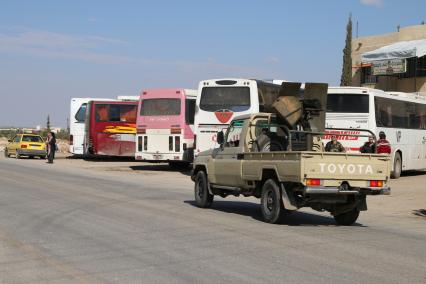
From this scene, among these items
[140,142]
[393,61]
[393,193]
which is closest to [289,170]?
[393,193]

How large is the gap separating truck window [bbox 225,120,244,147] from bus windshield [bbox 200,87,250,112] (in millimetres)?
9446

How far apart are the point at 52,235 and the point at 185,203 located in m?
5.69

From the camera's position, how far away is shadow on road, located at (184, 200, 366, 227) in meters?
12.4

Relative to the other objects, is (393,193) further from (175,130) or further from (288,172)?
(175,130)

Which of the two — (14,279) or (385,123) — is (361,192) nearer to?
(14,279)

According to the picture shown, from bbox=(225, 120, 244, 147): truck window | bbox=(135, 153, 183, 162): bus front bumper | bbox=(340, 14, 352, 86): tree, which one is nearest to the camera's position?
bbox=(225, 120, 244, 147): truck window

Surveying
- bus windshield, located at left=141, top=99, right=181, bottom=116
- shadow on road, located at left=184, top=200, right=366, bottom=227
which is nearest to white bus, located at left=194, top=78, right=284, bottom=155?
bus windshield, located at left=141, top=99, right=181, bottom=116

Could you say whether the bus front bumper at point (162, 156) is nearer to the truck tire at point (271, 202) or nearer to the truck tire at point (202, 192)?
the truck tire at point (202, 192)

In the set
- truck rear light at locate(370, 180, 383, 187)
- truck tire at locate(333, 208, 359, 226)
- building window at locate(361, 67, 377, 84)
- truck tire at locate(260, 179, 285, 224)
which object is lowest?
truck tire at locate(333, 208, 359, 226)

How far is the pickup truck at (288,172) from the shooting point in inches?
434

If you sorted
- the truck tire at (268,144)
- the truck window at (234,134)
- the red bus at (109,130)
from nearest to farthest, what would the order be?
the truck tire at (268,144) → the truck window at (234,134) → the red bus at (109,130)

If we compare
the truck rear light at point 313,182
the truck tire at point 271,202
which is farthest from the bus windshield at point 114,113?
the truck rear light at point 313,182

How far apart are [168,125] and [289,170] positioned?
1648cm

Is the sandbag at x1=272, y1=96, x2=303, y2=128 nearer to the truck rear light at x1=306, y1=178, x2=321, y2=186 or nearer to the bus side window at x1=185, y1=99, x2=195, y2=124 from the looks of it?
the truck rear light at x1=306, y1=178, x2=321, y2=186
